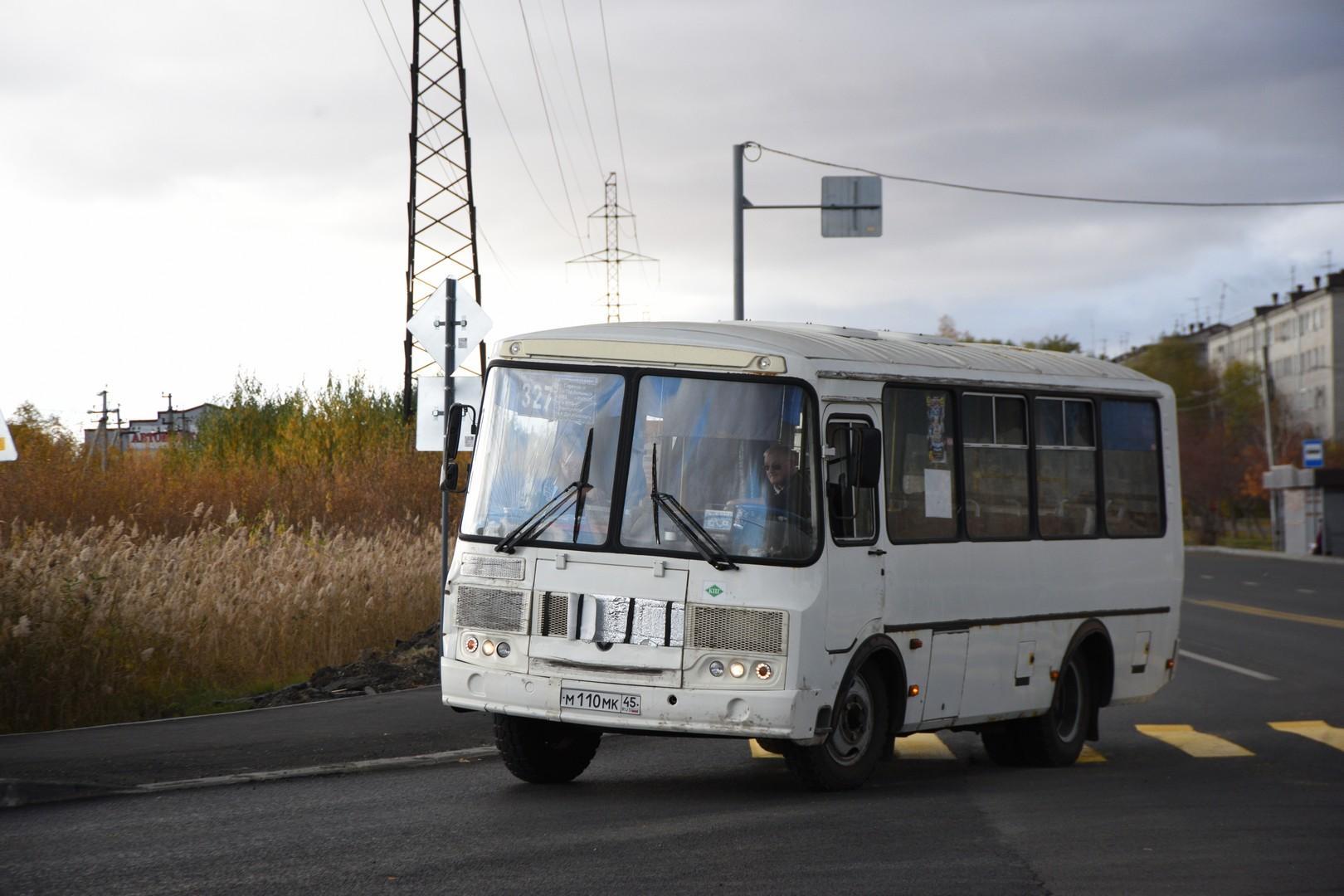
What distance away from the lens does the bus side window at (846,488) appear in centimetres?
1020

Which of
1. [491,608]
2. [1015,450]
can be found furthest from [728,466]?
[1015,450]

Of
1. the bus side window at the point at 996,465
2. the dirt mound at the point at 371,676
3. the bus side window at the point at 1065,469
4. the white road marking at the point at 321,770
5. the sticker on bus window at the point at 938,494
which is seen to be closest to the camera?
the white road marking at the point at 321,770

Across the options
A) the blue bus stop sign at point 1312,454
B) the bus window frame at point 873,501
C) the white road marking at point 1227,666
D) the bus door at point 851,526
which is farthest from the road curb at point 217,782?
the blue bus stop sign at point 1312,454

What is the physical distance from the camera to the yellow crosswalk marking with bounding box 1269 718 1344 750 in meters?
14.0

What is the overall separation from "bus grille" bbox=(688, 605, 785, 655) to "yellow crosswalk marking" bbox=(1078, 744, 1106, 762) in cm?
450

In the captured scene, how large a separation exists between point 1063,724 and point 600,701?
14.9 ft

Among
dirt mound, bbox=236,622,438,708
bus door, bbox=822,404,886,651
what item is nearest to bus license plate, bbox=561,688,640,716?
bus door, bbox=822,404,886,651

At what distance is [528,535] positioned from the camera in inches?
401

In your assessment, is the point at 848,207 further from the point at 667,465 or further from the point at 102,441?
the point at 667,465

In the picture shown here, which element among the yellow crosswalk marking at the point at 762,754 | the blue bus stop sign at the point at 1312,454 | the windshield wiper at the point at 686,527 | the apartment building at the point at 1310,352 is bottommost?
the yellow crosswalk marking at the point at 762,754

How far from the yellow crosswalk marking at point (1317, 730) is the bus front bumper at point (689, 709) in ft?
19.5

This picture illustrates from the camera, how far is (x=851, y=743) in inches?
413

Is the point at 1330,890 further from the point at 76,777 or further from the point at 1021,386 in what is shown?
the point at 76,777

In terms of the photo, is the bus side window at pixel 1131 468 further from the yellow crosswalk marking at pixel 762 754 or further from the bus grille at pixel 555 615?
the bus grille at pixel 555 615
